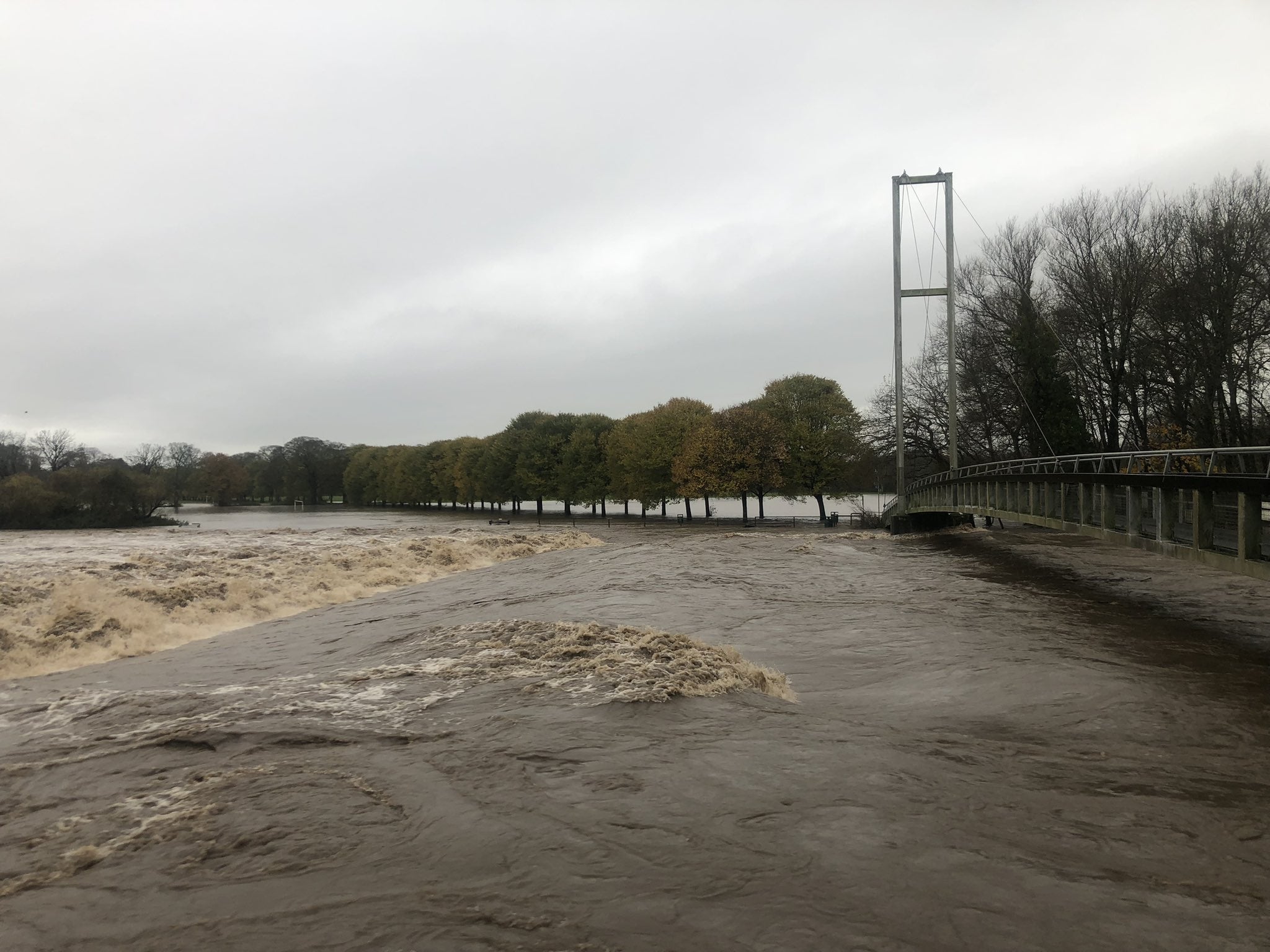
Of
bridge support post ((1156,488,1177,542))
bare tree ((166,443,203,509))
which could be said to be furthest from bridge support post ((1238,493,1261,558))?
bare tree ((166,443,203,509))

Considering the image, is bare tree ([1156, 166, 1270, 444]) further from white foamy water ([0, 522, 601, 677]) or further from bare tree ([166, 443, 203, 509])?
bare tree ([166, 443, 203, 509])

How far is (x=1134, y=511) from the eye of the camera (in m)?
16.0

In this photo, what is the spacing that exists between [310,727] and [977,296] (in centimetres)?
4564

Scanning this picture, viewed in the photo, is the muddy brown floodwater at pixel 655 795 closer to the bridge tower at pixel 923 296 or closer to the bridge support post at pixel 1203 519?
the bridge support post at pixel 1203 519

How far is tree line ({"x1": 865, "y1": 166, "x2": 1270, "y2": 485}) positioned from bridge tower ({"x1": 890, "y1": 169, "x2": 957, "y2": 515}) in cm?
219

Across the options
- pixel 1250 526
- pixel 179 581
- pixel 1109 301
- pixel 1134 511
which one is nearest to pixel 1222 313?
pixel 1109 301

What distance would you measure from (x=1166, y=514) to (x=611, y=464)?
→ 62.4 meters

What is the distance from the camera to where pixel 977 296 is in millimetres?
44219

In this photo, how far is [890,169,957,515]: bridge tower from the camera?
137ft

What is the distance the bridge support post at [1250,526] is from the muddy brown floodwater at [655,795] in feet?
5.03

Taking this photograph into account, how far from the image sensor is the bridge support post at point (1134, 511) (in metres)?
16.0

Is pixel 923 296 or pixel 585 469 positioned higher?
pixel 923 296

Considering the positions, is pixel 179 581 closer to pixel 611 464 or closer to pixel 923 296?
pixel 923 296

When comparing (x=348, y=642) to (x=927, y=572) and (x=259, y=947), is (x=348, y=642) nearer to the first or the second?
(x=259, y=947)
